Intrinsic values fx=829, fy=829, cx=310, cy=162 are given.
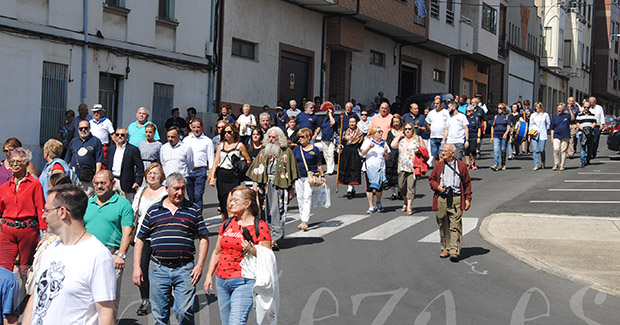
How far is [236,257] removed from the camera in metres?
6.85

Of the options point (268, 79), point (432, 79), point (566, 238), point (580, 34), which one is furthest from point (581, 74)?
point (566, 238)

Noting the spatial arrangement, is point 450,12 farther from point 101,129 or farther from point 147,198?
point 147,198

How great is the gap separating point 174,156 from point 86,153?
133 centimetres

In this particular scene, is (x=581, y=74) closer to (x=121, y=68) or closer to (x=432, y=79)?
(x=432, y=79)

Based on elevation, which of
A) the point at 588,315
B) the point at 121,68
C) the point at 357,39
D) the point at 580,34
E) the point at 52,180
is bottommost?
the point at 588,315

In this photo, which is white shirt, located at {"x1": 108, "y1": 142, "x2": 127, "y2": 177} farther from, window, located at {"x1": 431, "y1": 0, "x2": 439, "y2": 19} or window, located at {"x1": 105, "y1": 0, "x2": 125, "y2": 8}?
window, located at {"x1": 431, "y1": 0, "x2": 439, "y2": 19}

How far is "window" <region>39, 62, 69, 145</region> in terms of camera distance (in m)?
19.6

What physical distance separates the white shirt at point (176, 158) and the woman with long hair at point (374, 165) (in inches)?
162

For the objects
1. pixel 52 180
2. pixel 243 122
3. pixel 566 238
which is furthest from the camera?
pixel 243 122

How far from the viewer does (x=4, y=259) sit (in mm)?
8500

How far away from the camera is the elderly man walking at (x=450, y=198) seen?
11422mm

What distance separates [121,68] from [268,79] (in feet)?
23.5

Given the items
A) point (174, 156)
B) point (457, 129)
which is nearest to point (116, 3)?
point (457, 129)

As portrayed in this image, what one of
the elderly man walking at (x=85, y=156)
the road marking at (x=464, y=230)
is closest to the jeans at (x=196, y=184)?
the elderly man walking at (x=85, y=156)
